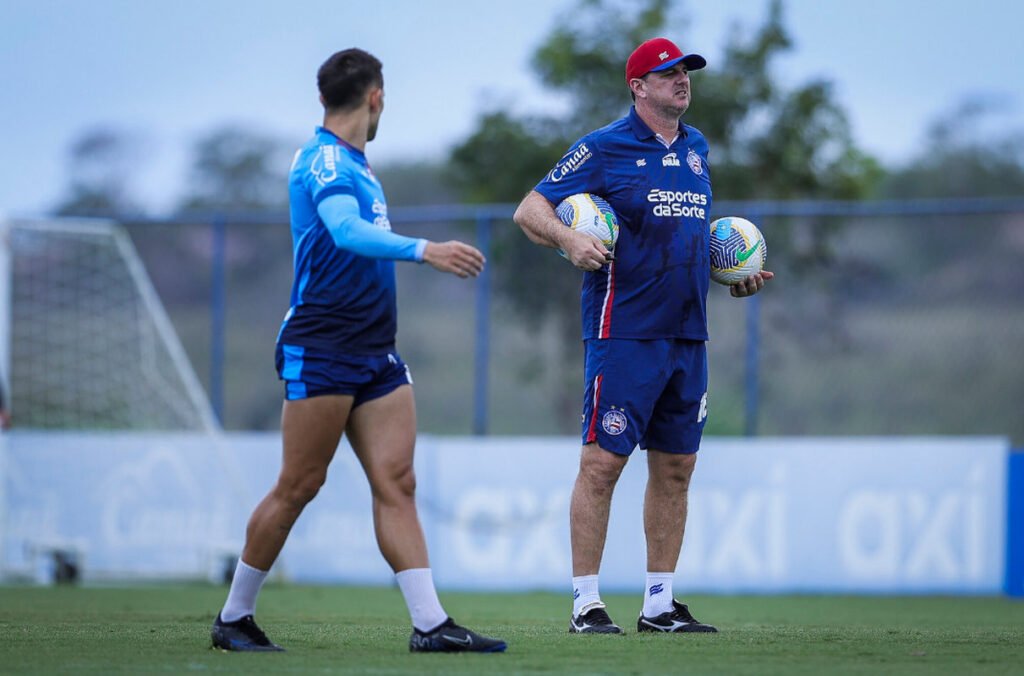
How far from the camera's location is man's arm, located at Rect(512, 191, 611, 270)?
20.5 feet

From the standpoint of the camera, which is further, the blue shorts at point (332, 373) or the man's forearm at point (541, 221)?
the man's forearm at point (541, 221)

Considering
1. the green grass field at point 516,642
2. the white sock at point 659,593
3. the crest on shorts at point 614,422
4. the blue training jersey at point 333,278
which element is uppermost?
the blue training jersey at point 333,278

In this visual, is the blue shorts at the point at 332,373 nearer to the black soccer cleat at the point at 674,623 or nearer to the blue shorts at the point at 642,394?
the blue shorts at the point at 642,394

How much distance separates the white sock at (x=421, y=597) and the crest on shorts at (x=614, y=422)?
1282mm

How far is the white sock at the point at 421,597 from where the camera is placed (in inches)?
216

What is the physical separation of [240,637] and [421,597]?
737 millimetres

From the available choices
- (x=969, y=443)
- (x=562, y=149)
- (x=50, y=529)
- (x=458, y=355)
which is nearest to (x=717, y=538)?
(x=969, y=443)

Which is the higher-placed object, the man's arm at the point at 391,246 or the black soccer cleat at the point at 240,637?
the man's arm at the point at 391,246

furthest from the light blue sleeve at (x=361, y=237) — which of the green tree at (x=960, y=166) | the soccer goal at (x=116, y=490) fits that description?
the green tree at (x=960, y=166)

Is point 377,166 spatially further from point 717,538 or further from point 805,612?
point 805,612

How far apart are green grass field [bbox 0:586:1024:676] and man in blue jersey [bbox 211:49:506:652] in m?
0.30

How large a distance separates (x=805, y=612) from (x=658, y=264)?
3.73 meters

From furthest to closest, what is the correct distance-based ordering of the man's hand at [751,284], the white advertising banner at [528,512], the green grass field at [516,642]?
1. the white advertising banner at [528,512]
2. the man's hand at [751,284]
3. the green grass field at [516,642]

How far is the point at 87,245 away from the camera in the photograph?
1575cm
